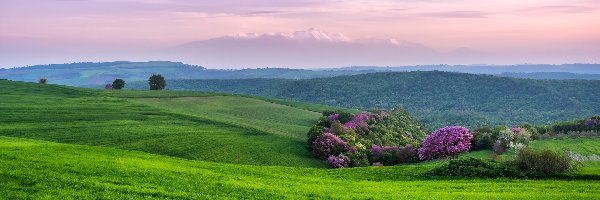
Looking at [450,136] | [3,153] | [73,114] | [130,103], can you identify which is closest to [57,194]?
[3,153]

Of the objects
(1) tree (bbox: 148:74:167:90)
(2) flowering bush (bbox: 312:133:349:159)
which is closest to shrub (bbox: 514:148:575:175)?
(2) flowering bush (bbox: 312:133:349:159)

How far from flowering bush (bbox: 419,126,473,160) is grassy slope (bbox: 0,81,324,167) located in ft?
43.1

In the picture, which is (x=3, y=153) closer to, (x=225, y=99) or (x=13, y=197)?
Result: (x=13, y=197)

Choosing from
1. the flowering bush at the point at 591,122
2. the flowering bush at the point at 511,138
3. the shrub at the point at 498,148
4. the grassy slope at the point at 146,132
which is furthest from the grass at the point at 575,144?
the grassy slope at the point at 146,132

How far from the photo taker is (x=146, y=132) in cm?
7150

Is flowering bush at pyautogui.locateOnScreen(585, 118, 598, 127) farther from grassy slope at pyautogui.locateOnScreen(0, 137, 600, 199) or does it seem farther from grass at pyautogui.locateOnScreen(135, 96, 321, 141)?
grassy slope at pyautogui.locateOnScreen(0, 137, 600, 199)

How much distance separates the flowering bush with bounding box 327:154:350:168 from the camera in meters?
64.0

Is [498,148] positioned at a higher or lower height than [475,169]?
lower

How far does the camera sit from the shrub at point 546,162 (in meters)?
39.2

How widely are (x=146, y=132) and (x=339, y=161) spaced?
88.0 ft

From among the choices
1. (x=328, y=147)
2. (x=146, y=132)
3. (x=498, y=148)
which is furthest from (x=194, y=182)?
(x=146, y=132)

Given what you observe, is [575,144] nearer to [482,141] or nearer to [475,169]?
[482,141]

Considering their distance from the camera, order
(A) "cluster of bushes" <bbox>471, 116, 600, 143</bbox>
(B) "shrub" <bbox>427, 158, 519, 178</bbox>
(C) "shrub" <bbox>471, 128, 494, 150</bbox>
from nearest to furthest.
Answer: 1. (B) "shrub" <bbox>427, 158, 519, 178</bbox>
2. (A) "cluster of bushes" <bbox>471, 116, 600, 143</bbox>
3. (C) "shrub" <bbox>471, 128, 494, 150</bbox>

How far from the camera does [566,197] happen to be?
102 feet
